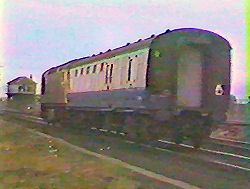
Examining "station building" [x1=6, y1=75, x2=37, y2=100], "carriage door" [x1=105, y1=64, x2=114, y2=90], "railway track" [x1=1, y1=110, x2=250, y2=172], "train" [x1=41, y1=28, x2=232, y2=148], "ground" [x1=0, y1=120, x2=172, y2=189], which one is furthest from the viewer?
"station building" [x1=6, y1=75, x2=37, y2=100]

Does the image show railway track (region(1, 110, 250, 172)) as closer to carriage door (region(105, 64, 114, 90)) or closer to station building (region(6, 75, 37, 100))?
carriage door (region(105, 64, 114, 90))

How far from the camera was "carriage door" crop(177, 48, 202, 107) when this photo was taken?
43.4 ft

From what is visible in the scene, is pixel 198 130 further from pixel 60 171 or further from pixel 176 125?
pixel 60 171

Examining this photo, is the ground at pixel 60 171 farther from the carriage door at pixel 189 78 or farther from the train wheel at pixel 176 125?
the carriage door at pixel 189 78

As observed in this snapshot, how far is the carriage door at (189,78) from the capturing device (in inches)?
521

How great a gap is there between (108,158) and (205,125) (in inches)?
165

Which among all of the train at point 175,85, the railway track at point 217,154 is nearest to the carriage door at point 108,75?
the train at point 175,85

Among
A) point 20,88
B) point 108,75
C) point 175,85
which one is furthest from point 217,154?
point 20,88

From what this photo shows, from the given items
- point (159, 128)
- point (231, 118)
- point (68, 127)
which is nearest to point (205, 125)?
point (159, 128)

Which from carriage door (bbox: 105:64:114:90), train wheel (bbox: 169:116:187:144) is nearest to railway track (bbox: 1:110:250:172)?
train wheel (bbox: 169:116:187:144)

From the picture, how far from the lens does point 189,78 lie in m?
13.4

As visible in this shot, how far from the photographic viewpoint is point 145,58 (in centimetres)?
1340

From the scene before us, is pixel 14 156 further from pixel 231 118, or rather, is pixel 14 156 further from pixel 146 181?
pixel 231 118

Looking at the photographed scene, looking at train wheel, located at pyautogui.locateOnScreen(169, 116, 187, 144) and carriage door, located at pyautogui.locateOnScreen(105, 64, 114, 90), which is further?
carriage door, located at pyautogui.locateOnScreen(105, 64, 114, 90)
